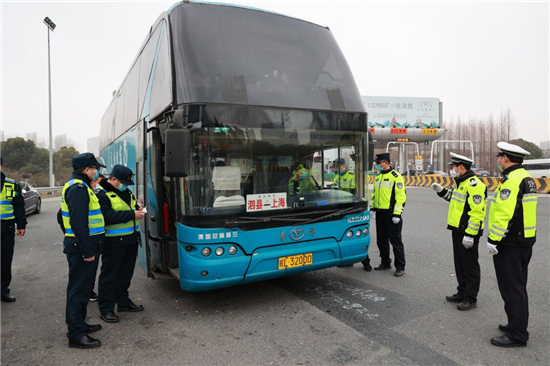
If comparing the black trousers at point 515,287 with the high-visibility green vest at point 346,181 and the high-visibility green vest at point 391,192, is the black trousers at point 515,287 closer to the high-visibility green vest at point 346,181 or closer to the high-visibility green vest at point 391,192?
the high-visibility green vest at point 346,181

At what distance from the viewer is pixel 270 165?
4.57 m

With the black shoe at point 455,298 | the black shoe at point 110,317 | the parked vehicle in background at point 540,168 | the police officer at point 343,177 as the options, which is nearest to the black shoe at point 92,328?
the black shoe at point 110,317

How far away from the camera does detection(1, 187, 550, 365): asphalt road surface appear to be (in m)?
3.47

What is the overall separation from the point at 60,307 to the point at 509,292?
17.2ft

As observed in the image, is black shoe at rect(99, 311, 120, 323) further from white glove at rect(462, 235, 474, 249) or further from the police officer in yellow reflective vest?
white glove at rect(462, 235, 474, 249)

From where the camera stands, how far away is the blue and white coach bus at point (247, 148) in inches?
165

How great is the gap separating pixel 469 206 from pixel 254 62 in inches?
124

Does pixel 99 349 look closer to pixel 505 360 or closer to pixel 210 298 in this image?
pixel 210 298

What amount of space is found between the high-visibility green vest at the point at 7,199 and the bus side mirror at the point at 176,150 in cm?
299

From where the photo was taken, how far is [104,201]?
427 centimetres

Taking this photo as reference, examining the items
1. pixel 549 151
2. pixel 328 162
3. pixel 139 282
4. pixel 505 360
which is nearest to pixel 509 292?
pixel 505 360

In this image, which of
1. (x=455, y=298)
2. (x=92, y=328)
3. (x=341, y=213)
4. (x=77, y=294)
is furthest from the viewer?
(x=341, y=213)

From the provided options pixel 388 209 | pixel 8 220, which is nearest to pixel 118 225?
pixel 8 220

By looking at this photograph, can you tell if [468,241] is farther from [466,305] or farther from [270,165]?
[270,165]
